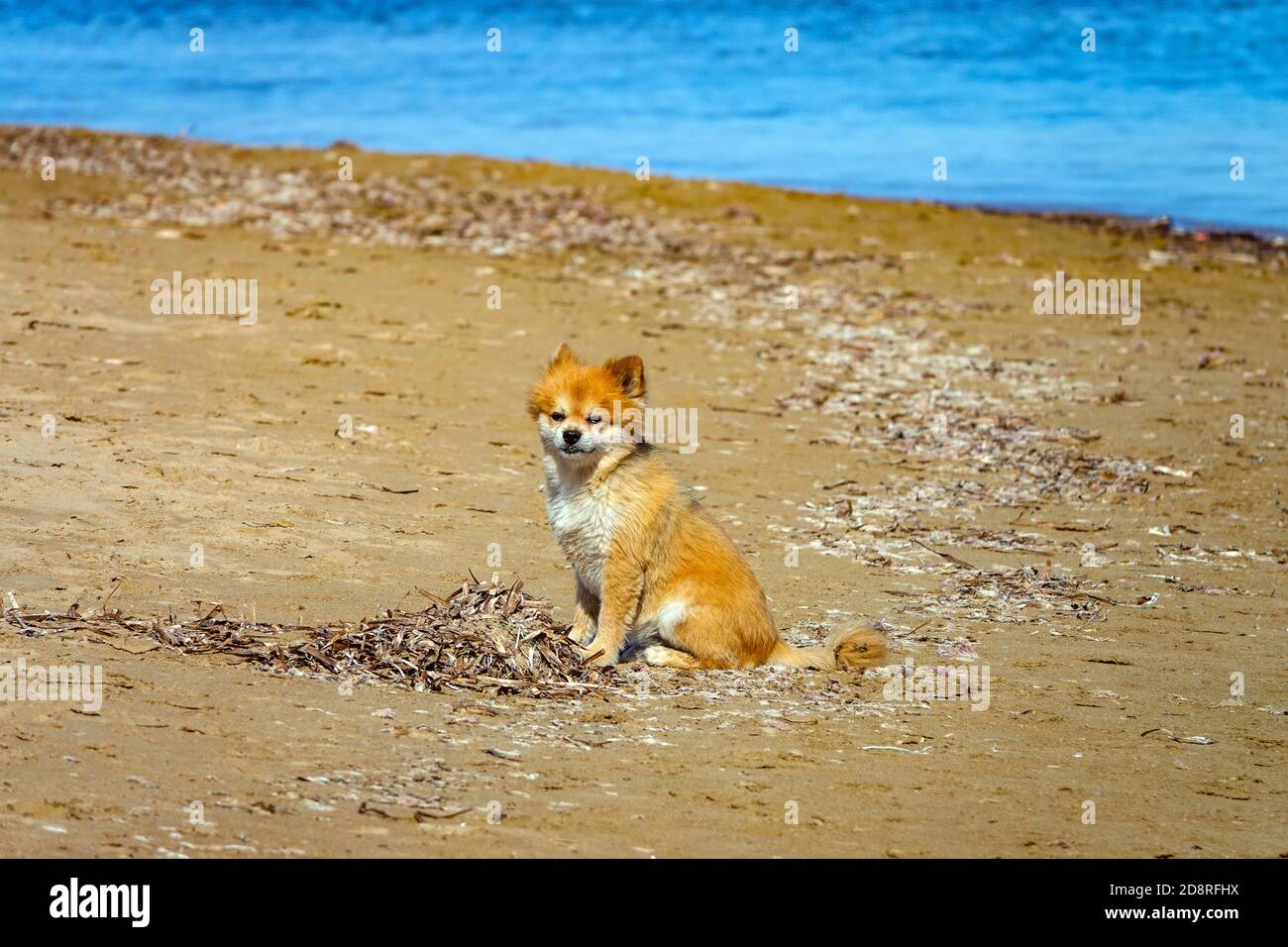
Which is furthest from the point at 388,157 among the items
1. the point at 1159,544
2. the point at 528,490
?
the point at 1159,544

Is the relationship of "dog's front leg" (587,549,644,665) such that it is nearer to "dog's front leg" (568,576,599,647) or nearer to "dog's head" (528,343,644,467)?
"dog's front leg" (568,576,599,647)

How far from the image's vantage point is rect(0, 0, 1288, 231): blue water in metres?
22.7

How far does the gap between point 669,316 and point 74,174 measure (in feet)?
26.6

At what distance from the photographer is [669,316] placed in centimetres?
1341

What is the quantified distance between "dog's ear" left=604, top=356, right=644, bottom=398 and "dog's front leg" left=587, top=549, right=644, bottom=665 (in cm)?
76

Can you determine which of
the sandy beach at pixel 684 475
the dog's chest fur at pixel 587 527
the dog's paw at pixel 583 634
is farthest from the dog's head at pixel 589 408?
the sandy beach at pixel 684 475

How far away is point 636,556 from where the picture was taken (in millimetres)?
6801

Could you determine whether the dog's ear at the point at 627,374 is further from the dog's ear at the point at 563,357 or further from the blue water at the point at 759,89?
the blue water at the point at 759,89

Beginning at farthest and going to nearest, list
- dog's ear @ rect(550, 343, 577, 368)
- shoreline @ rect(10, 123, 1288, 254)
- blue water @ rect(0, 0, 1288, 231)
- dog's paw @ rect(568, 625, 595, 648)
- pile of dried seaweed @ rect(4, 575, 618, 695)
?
blue water @ rect(0, 0, 1288, 231) < shoreline @ rect(10, 123, 1288, 254) < dog's ear @ rect(550, 343, 577, 368) < dog's paw @ rect(568, 625, 595, 648) < pile of dried seaweed @ rect(4, 575, 618, 695)

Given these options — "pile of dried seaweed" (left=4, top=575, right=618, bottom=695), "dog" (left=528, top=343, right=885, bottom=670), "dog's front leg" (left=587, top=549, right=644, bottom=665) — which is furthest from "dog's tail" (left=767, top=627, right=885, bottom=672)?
"pile of dried seaweed" (left=4, top=575, right=618, bottom=695)

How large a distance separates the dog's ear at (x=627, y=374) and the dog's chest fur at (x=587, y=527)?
48cm

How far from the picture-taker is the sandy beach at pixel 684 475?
516cm

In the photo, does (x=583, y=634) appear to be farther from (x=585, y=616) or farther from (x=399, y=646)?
(x=399, y=646)
